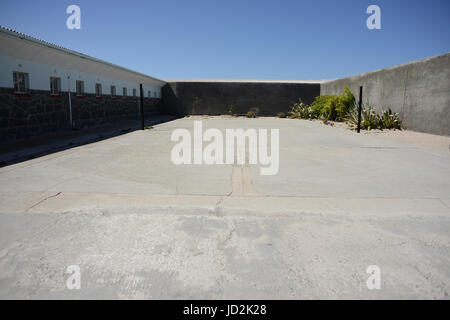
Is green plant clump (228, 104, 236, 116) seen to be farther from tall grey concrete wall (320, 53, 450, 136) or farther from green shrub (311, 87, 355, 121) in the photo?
tall grey concrete wall (320, 53, 450, 136)

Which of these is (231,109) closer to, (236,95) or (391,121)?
(236,95)

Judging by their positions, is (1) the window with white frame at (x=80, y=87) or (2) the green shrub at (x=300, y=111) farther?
(2) the green shrub at (x=300, y=111)

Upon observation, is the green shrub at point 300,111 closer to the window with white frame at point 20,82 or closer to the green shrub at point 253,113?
the green shrub at point 253,113

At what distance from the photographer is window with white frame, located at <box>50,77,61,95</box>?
12454 mm

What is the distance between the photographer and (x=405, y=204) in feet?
13.0

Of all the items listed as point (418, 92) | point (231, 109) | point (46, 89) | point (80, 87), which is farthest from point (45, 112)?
point (231, 109)

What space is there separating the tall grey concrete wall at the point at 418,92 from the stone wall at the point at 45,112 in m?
14.9

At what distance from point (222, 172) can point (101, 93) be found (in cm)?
1354

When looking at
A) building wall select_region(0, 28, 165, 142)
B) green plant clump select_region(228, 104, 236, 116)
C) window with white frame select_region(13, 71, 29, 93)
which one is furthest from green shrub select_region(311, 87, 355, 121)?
window with white frame select_region(13, 71, 29, 93)

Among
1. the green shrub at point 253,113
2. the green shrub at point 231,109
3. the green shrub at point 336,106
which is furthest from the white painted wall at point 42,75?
the green shrub at point 336,106

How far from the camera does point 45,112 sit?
11.6 metres

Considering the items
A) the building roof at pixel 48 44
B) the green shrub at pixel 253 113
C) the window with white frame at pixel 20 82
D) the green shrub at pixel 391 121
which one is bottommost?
the green shrub at pixel 391 121

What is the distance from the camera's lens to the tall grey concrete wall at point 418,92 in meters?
10.9

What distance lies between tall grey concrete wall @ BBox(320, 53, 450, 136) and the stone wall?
14903 mm
